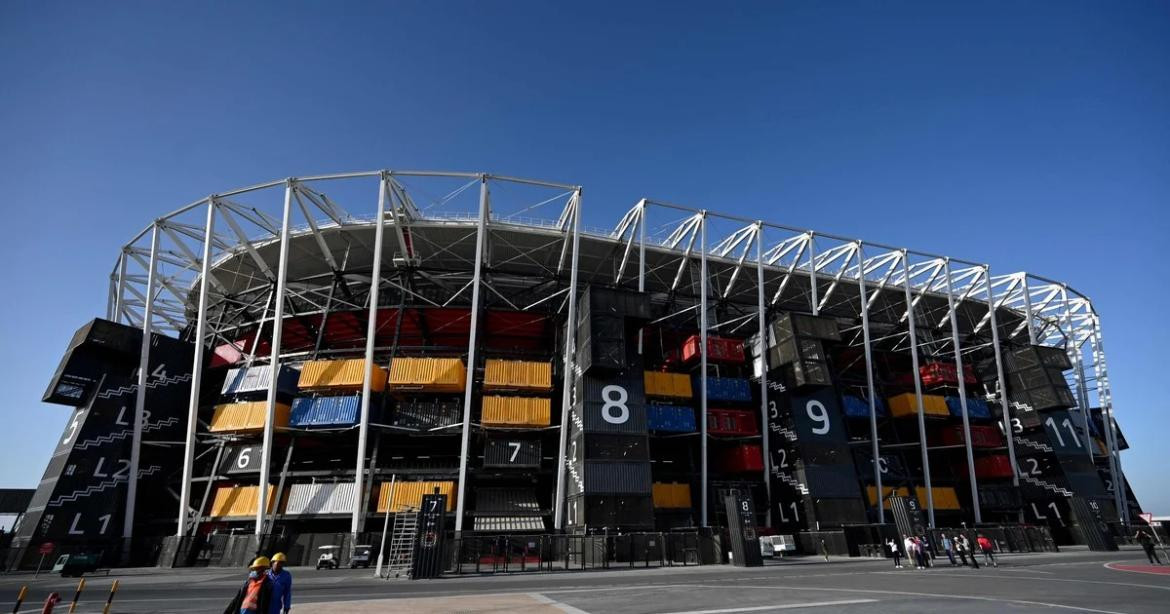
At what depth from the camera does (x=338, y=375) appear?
42031 millimetres

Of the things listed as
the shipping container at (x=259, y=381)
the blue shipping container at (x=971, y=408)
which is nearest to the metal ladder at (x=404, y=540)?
the shipping container at (x=259, y=381)

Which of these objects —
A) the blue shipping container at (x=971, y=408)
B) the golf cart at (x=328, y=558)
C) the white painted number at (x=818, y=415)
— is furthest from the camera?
the blue shipping container at (x=971, y=408)

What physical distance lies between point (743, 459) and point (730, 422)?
326 centimetres

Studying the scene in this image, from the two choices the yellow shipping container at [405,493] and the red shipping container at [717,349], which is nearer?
the yellow shipping container at [405,493]

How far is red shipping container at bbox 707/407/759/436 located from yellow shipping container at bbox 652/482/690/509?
207 inches

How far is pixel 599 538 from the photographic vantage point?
30766 millimetres

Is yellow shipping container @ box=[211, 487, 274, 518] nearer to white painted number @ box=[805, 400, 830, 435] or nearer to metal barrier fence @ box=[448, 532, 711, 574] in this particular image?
metal barrier fence @ box=[448, 532, 711, 574]

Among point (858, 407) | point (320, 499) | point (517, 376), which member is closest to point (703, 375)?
point (517, 376)

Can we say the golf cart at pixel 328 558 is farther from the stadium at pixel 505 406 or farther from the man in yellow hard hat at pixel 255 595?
the man in yellow hard hat at pixel 255 595

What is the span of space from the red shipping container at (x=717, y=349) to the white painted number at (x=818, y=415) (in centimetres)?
724

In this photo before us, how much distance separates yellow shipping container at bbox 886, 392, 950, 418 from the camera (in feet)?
186

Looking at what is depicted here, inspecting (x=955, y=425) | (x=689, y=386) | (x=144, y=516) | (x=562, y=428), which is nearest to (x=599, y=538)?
(x=562, y=428)

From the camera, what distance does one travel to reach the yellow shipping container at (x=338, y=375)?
41625mm

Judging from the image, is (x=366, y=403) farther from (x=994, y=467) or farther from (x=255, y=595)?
(x=994, y=467)
